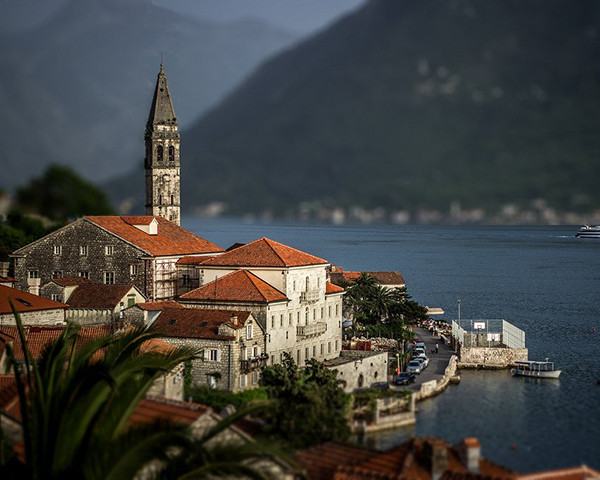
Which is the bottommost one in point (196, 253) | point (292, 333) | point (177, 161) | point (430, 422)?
point (430, 422)

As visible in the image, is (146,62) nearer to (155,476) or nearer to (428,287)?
(155,476)

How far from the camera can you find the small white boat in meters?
55.2

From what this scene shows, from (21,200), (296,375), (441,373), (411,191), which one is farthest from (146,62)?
(411,191)

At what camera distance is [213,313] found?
44.7 meters

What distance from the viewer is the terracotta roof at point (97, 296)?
170 feet

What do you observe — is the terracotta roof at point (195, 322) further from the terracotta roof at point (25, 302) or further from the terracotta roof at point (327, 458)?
the terracotta roof at point (327, 458)

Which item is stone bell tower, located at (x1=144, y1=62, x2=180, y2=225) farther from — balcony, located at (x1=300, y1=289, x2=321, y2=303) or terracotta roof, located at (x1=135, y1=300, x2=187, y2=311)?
terracotta roof, located at (x1=135, y1=300, x2=187, y2=311)

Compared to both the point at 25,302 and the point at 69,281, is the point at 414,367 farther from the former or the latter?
the point at 25,302

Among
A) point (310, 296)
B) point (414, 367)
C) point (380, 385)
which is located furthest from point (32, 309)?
point (414, 367)

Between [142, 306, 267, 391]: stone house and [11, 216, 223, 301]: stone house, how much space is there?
12.8 meters

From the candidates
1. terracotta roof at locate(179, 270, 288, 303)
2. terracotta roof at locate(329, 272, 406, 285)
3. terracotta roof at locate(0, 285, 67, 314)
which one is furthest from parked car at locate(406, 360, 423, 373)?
terracotta roof at locate(329, 272, 406, 285)

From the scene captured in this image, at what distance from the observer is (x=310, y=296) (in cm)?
5138

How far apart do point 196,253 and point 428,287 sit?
225 feet

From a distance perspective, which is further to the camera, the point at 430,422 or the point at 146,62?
the point at 146,62
